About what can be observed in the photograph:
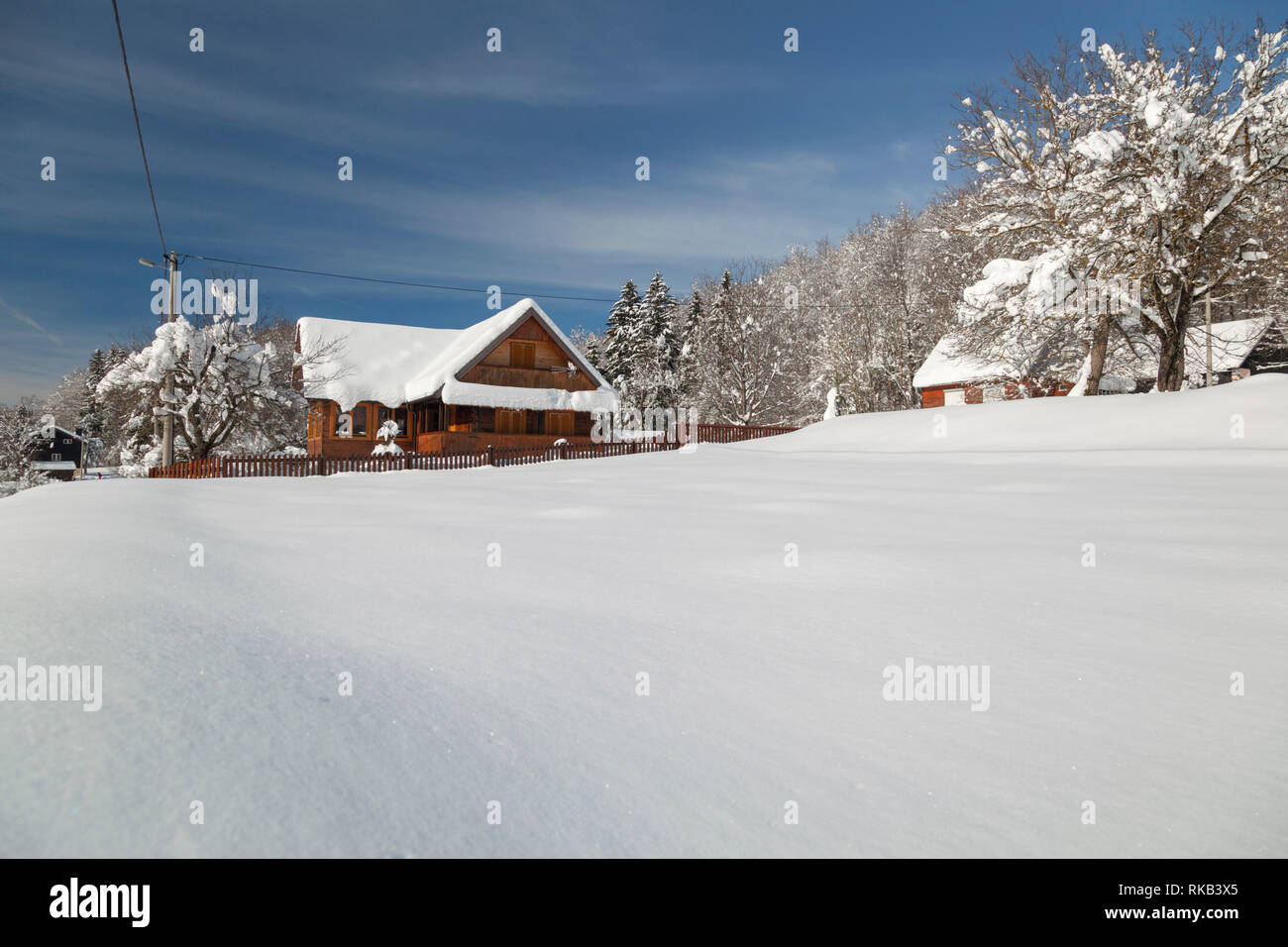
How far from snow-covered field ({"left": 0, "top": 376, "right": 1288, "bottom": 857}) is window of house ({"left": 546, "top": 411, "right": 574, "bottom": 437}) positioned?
2630 centimetres

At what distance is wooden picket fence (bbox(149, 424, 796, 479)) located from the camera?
63.4ft

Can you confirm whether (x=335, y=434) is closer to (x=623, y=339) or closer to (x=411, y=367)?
(x=411, y=367)

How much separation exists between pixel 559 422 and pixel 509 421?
100 inches

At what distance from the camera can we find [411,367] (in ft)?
105

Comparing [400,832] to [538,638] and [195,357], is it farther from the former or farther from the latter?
[195,357]

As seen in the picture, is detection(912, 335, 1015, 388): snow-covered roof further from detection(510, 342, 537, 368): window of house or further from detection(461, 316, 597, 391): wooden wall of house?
detection(510, 342, 537, 368): window of house

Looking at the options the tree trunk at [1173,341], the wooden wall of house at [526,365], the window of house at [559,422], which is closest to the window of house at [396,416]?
the wooden wall of house at [526,365]

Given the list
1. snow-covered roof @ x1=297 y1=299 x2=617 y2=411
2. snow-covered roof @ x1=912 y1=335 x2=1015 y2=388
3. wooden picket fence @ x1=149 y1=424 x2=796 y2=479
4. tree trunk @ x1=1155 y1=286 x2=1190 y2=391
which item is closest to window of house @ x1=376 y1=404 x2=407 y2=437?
snow-covered roof @ x1=297 y1=299 x2=617 y2=411

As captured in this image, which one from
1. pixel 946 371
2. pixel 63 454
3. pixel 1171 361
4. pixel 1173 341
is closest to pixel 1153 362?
pixel 946 371

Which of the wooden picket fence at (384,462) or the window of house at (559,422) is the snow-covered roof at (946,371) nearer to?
the wooden picket fence at (384,462)
